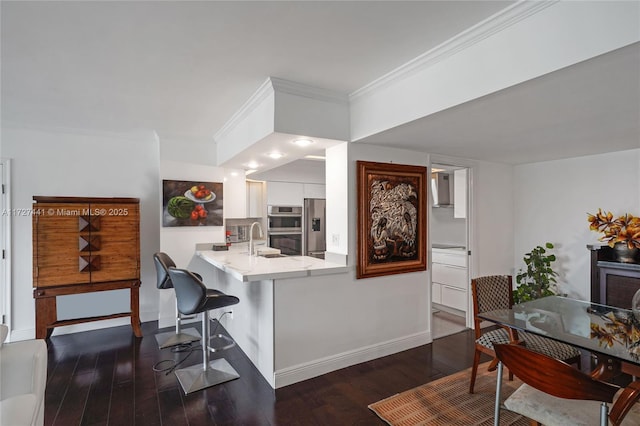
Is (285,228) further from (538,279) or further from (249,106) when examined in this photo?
(538,279)

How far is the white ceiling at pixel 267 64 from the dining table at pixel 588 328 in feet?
4.46

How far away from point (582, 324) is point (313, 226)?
4.47 metres

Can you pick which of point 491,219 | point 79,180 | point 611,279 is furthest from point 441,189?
point 79,180

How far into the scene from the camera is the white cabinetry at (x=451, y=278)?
4.28 m

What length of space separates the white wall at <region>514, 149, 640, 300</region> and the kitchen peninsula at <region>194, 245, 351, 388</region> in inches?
111

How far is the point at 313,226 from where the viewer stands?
615 cm

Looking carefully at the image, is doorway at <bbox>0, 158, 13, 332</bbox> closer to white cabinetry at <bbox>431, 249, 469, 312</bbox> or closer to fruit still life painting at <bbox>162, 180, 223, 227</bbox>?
fruit still life painting at <bbox>162, 180, 223, 227</bbox>

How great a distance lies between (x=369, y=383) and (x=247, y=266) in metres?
1.39

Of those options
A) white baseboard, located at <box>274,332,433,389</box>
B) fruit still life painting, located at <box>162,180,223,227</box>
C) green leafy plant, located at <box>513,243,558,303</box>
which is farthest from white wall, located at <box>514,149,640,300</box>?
fruit still life painting, located at <box>162,180,223,227</box>

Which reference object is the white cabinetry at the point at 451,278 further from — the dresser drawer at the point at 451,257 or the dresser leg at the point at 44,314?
the dresser leg at the point at 44,314

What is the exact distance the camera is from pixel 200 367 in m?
2.86

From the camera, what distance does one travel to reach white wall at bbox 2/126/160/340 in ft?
12.1

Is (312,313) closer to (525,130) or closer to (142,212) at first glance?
(525,130)

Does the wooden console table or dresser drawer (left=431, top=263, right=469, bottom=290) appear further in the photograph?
dresser drawer (left=431, top=263, right=469, bottom=290)
